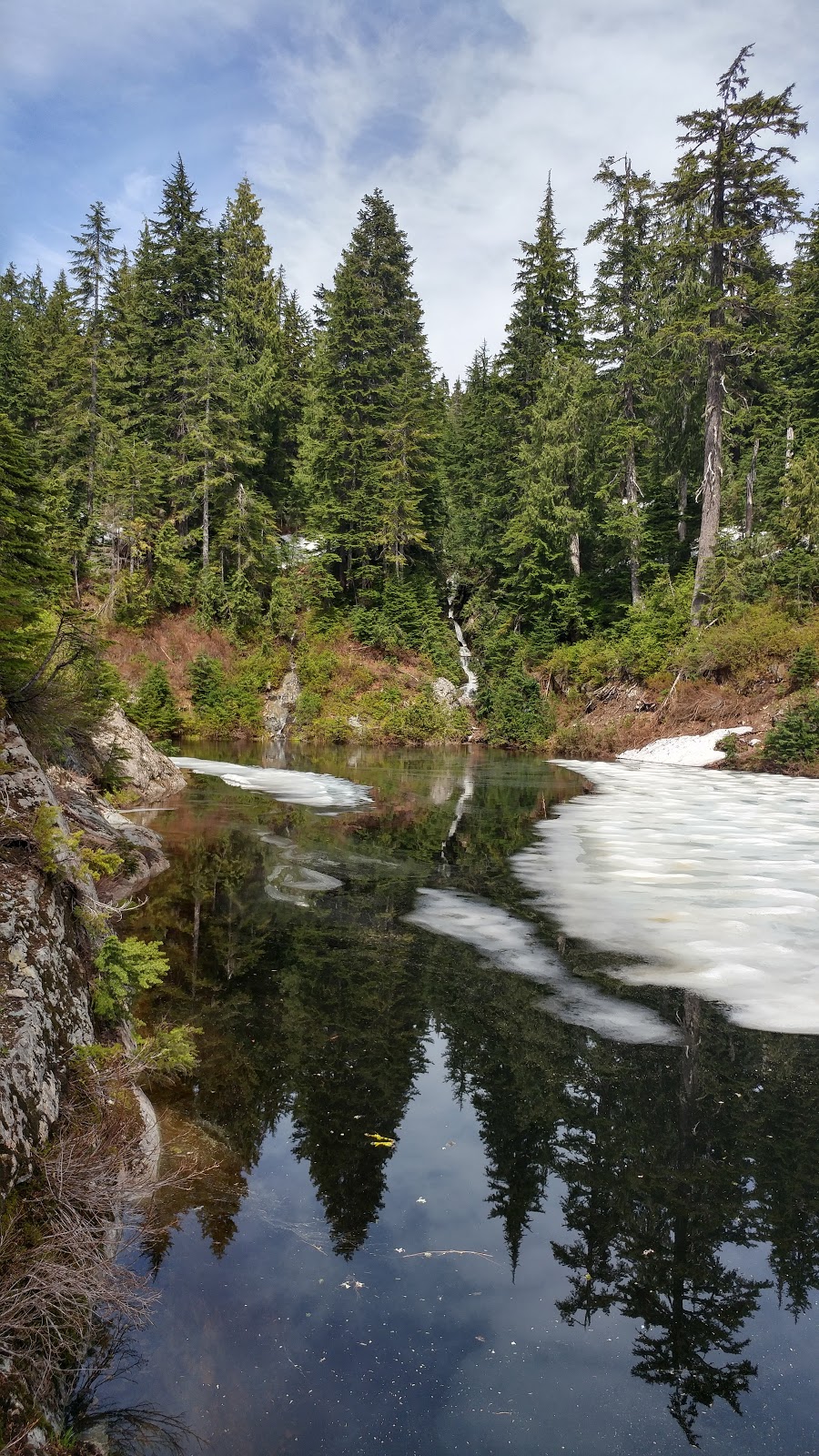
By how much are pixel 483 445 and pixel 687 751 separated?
75.6 ft

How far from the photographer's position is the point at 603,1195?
12.2 feet

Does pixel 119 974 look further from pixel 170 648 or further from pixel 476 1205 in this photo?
pixel 170 648

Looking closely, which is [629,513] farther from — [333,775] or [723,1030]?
[723,1030]

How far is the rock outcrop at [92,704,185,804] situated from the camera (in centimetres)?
1353

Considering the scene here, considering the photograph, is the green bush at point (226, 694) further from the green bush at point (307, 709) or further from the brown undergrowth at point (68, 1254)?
the brown undergrowth at point (68, 1254)

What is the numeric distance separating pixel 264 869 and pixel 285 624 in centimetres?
2559

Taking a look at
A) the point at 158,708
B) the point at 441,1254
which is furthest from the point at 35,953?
the point at 158,708

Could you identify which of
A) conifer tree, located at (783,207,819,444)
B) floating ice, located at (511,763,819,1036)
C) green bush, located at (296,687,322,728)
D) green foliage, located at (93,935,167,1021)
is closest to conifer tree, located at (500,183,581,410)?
conifer tree, located at (783,207,819,444)

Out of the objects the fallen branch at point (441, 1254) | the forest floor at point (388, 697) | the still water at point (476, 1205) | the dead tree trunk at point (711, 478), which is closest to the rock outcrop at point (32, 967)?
the still water at point (476, 1205)

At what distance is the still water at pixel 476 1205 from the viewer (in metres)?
2.63

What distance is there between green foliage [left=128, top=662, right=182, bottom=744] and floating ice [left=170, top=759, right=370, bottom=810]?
2.82 metres

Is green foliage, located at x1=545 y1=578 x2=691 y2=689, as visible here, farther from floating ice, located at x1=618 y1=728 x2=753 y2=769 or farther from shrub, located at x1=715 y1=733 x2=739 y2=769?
shrub, located at x1=715 y1=733 x2=739 y2=769

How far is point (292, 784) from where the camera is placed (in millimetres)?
17828

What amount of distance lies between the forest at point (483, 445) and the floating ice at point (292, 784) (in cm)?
1092
